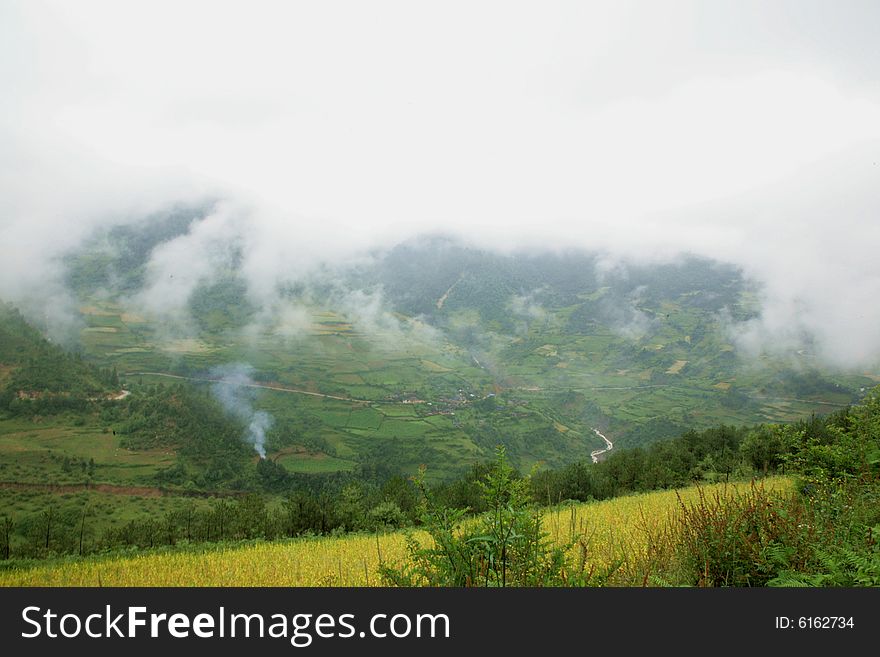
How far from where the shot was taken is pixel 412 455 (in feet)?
397

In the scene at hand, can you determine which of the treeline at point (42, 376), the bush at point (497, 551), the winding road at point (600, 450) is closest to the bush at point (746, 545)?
the bush at point (497, 551)

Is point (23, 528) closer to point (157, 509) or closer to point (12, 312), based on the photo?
point (157, 509)

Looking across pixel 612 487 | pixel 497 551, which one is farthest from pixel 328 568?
pixel 612 487

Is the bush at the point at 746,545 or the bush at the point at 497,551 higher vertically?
the bush at the point at 497,551

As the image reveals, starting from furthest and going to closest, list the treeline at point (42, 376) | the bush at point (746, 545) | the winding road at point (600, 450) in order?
the treeline at point (42, 376), the winding road at point (600, 450), the bush at point (746, 545)

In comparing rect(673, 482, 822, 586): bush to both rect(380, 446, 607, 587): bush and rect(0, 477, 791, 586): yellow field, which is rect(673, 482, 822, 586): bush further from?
rect(380, 446, 607, 587): bush

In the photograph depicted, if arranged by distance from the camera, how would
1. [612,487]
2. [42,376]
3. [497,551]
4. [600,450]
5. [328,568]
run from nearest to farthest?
[497,551], [328,568], [612,487], [600,450], [42,376]

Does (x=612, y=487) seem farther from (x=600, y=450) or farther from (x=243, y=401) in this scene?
(x=243, y=401)

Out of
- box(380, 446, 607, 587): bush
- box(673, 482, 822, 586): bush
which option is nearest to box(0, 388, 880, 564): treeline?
box(380, 446, 607, 587): bush

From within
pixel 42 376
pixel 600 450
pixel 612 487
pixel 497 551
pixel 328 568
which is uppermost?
pixel 497 551

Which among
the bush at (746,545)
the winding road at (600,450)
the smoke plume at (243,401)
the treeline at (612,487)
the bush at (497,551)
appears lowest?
the winding road at (600,450)

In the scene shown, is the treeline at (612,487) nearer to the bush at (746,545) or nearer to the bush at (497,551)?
the bush at (497,551)

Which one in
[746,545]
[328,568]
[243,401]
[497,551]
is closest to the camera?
[497,551]
